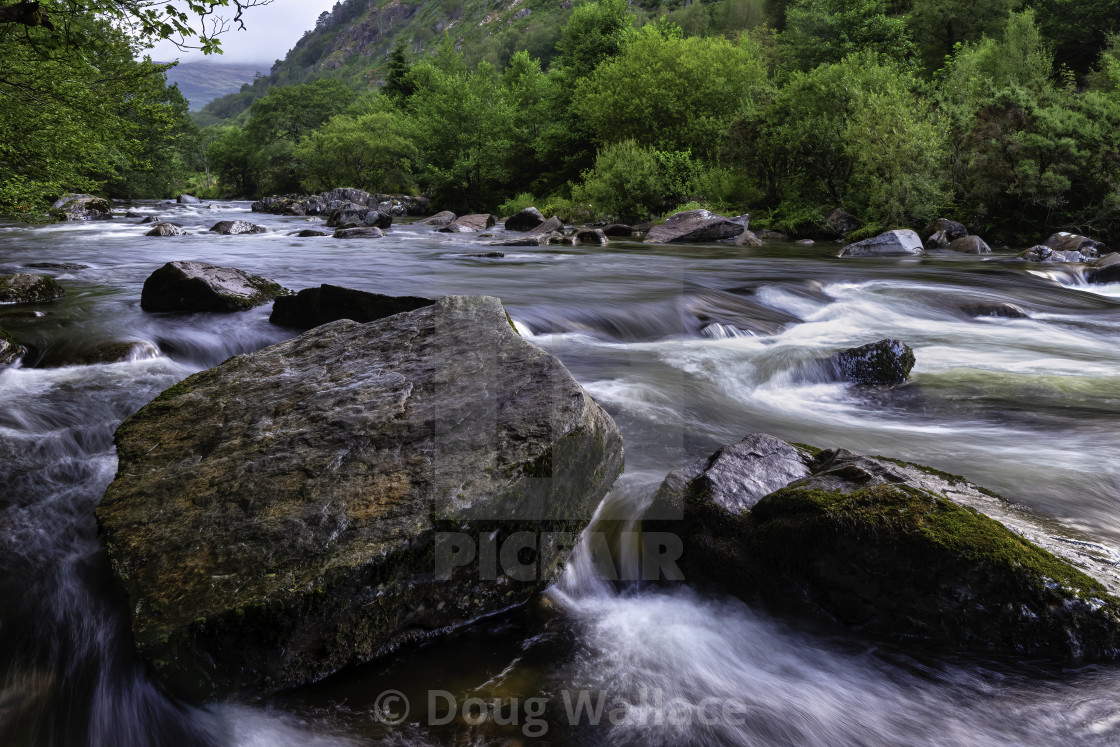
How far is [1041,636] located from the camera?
2600 millimetres

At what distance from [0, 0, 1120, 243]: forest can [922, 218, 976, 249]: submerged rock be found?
509 millimetres

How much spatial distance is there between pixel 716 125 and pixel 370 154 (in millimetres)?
30005

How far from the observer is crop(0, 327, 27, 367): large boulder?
5.99m

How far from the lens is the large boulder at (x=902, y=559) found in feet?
8.53

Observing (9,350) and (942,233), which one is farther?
(942,233)

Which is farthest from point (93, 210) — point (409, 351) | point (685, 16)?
point (685, 16)

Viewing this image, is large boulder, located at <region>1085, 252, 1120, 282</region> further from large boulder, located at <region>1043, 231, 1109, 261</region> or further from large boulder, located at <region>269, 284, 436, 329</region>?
large boulder, located at <region>269, 284, 436, 329</region>

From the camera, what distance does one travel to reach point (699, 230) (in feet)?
66.7

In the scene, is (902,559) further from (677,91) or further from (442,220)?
(677,91)

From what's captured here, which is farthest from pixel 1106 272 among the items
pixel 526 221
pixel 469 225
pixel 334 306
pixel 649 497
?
pixel 469 225

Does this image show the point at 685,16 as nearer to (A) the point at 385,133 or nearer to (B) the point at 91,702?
(A) the point at 385,133

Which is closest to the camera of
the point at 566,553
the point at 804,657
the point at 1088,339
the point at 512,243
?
the point at 804,657

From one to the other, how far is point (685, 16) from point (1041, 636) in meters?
80.3

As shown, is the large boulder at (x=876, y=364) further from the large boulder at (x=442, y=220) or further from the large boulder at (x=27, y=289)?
the large boulder at (x=442, y=220)
